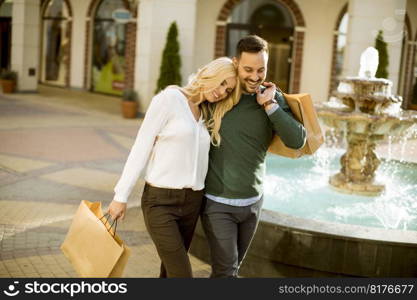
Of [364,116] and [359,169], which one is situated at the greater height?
[364,116]

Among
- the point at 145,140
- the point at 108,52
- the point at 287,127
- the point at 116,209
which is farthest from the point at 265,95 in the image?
the point at 108,52

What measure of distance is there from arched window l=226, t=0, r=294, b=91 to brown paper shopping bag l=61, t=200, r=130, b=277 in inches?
615

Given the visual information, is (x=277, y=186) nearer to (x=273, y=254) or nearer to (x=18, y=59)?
(x=273, y=254)

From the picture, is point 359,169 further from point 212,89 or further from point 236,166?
point 212,89

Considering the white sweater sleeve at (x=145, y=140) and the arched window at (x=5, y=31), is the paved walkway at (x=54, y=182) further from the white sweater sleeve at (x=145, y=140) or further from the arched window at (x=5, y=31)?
the arched window at (x=5, y=31)

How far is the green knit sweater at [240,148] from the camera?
10.4 ft

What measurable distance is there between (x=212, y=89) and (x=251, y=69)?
0.23 metres

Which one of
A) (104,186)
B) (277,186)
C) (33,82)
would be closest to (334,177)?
(277,186)

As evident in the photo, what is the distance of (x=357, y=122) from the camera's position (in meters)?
6.96

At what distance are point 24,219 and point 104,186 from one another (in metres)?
1.71

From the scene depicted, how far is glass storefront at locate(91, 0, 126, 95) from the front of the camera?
2164 cm

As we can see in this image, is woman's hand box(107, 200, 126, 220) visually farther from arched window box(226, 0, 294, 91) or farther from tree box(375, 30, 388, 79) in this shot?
arched window box(226, 0, 294, 91)

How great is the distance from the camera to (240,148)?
318 centimetres

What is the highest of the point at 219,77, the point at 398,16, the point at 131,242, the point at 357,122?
the point at 398,16
